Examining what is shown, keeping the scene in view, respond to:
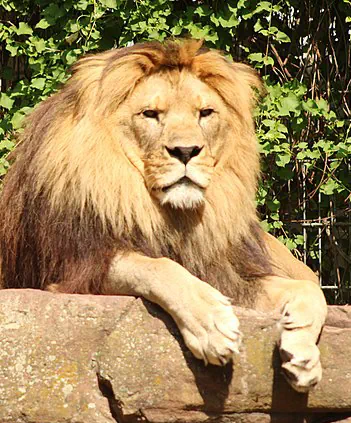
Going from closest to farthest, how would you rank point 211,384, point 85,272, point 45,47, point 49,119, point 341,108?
1. point 211,384
2. point 85,272
3. point 49,119
4. point 45,47
5. point 341,108

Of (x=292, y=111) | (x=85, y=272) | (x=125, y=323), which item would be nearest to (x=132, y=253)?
(x=85, y=272)

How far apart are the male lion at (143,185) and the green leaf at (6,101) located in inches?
75.3

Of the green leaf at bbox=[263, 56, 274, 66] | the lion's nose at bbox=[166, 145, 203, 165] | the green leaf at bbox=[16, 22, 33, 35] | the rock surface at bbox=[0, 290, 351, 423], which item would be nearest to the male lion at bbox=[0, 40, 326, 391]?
the lion's nose at bbox=[166, 145, 203, 165]

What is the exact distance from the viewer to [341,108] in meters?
6.94

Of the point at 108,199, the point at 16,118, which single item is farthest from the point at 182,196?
the point at 16,118

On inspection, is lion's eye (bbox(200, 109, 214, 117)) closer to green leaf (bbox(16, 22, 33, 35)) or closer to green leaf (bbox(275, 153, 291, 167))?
green leaf (bbox(275, 153, 291, 167))

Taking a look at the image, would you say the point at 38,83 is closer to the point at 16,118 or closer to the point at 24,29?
the point at 16,118

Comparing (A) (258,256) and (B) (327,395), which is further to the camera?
(A) (258,256)

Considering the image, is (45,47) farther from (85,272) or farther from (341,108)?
(85,272)

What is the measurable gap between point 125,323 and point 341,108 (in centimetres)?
372

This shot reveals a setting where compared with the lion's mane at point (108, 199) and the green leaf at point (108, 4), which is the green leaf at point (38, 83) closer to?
the green leaf at point (108, 4)

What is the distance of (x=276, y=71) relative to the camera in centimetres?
692

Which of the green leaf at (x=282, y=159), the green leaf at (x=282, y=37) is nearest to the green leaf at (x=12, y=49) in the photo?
the green leaf at (x=282, y=37)

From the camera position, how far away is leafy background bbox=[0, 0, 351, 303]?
6.48m
